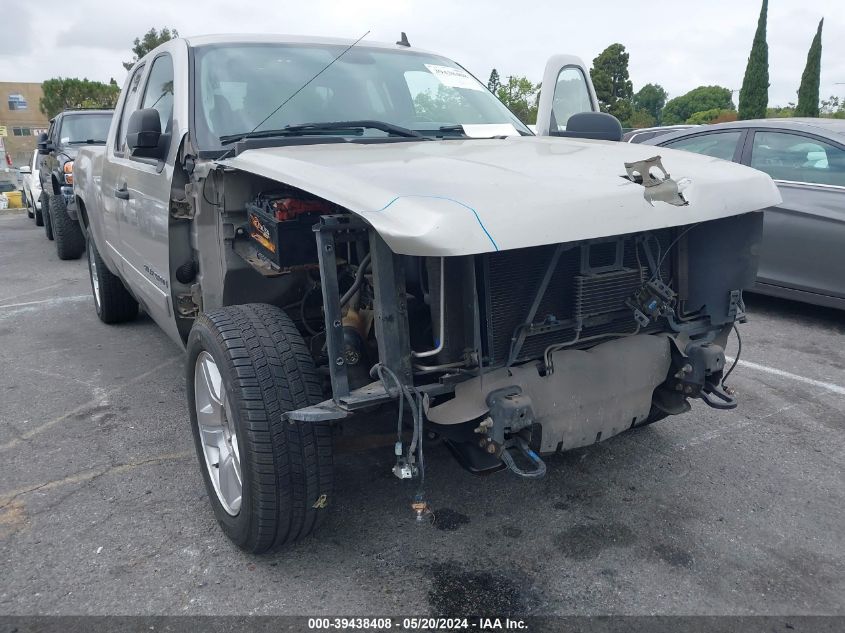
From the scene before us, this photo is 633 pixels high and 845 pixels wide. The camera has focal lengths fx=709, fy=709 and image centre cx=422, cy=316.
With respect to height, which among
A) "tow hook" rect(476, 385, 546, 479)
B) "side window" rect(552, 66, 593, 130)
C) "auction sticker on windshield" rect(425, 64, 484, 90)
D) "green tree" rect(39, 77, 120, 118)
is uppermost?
"green tree" rect(39, 77, 120, 118)

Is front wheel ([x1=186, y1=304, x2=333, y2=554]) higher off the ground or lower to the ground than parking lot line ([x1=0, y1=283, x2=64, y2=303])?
higher

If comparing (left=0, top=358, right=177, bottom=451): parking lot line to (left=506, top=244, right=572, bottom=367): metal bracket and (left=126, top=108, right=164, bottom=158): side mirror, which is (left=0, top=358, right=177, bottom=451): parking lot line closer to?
(left=126, top=108, right=164, bottom=158): side mirror

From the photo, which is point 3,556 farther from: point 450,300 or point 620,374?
point 620,374

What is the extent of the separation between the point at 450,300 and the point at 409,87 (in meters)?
1.92

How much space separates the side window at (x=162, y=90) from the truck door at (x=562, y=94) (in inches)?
77.1

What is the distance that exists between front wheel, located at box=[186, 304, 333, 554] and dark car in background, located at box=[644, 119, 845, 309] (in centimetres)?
430

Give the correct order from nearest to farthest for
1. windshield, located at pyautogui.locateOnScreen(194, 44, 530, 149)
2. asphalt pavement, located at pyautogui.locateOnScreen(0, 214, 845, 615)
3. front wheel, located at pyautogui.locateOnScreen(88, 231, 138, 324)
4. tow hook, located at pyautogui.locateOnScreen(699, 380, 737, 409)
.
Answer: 1. asphalt pavement, located at pyautogui.locateOnScreen(0, 214, 845, 615)
2. tow hook, located at pyautogui.locateOnScreen(699, 380, 737, 409)
3. windshield, located at pyautogui.locateOnScreen(194, 44, 530, 149)
4. front wheel, located at pyautogui.locateOnScreen(88, 231, 138, 324)

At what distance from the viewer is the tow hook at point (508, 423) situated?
2260 mm

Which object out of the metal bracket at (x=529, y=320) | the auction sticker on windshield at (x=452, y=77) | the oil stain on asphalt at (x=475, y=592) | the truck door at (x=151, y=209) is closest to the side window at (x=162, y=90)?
the truck door at (x=151, y=209)

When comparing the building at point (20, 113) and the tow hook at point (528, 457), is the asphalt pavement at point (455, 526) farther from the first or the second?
the building at point (20, 113)

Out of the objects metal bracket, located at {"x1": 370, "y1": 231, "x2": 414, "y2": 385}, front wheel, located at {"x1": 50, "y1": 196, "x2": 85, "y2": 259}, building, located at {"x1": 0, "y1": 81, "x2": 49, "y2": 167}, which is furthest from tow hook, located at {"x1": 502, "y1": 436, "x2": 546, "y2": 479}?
building, located at {"x1": 0, "y1": 81, "x2": 49, "y2": 167}

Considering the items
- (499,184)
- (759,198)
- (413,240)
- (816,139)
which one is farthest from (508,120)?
(816,139)

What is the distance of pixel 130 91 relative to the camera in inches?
185

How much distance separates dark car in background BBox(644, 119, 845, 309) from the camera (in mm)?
5227
